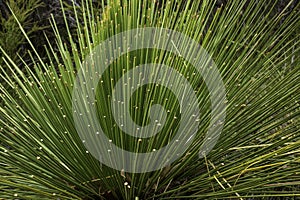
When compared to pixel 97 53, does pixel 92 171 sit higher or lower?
lower

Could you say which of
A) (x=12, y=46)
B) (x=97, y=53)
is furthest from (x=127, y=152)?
(x=12, y=46)

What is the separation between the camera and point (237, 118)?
0.86m

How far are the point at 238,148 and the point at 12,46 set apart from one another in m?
1.44

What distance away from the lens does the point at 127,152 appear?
0.77m

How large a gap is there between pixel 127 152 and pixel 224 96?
7.8 inches

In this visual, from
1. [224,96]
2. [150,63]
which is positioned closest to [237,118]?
[224,96]

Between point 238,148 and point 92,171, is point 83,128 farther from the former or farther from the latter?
point 238,148

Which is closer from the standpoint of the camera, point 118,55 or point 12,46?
point 118,55

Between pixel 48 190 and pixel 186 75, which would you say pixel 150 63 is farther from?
pixel 48 190

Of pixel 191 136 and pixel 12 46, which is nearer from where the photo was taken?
pixel 191 136

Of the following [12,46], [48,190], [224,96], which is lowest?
[48,190]

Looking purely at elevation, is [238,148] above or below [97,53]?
below

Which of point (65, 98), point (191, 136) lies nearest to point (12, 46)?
point (65, 98)

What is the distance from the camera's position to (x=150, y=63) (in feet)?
2.67
